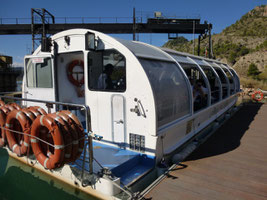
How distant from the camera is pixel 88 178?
3.96m

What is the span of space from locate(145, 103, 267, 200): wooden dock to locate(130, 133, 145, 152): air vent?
0.80 meters

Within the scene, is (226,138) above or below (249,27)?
below

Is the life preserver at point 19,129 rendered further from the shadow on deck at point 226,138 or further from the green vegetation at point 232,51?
the green vegetation at point 232,51

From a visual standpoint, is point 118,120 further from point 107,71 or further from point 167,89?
point 167,89

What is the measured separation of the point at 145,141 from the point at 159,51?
9.34 feet

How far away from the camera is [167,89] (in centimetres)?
505

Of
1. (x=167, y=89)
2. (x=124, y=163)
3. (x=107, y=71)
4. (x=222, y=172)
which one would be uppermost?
(x=107, y=71)

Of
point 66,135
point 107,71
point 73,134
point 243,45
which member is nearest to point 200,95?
point 107,71

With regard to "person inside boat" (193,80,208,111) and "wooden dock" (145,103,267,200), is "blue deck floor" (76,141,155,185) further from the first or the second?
"person inside boat" (193,80,208,111)

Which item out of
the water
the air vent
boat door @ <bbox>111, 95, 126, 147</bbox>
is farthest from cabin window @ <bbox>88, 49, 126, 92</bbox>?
the water

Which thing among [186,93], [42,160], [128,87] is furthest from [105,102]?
[186,93]

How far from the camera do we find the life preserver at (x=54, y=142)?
12.1ft

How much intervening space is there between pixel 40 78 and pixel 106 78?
258 centimetres

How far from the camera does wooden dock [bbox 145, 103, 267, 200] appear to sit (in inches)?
147
